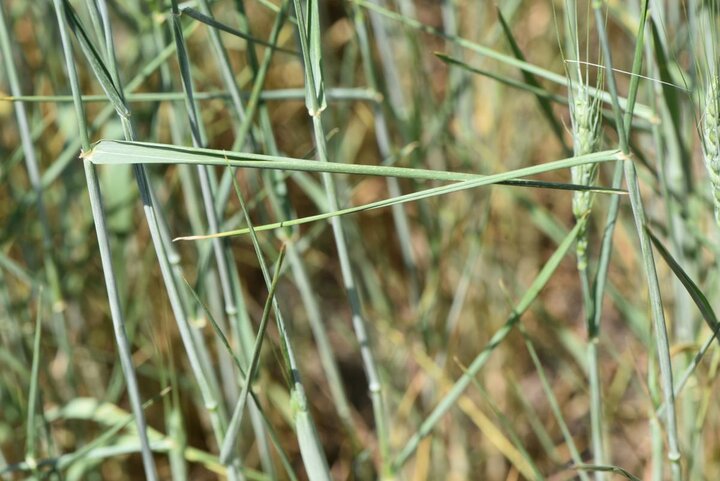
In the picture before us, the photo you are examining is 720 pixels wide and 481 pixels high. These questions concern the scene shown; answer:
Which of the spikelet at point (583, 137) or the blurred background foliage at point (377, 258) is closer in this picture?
the spikelet at point (583, 137)

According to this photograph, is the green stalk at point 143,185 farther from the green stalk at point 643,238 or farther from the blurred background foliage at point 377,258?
the green stalk at point 643,238

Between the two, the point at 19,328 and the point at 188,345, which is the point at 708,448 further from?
the point at 19,328

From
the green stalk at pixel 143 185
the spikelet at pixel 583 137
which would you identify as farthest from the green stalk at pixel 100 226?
the spikelet at pixel 583 137

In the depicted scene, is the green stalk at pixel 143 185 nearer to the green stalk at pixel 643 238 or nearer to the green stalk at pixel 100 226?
the green stalk at pixel 100 226

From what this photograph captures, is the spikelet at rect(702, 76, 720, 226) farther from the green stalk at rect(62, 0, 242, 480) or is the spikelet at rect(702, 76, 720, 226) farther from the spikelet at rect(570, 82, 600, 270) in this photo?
the green stalk at rect(62, 0, 242, 480)

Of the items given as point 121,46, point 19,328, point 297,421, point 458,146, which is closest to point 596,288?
point 297,421

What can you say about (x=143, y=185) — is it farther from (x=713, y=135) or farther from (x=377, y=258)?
(x=377, y=258)

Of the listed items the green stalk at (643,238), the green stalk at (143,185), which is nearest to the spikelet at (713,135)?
the green stalk at (643,238)
